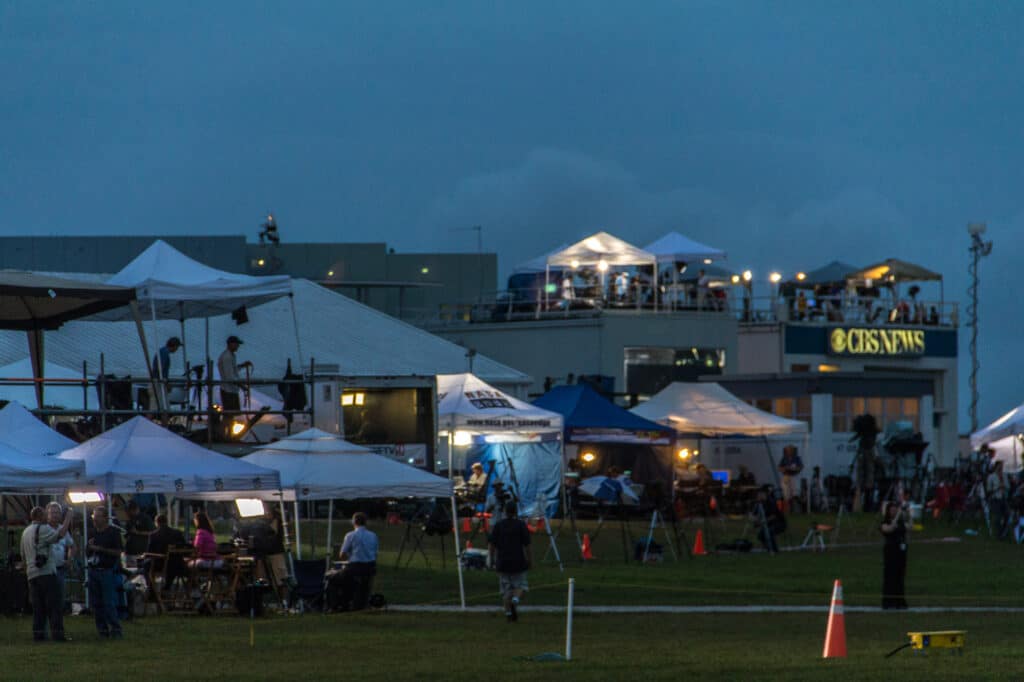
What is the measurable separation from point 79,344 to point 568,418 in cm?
1109

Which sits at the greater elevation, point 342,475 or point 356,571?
point 342,475

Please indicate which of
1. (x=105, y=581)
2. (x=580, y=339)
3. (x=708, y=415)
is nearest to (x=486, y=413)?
(x=708, y=415)

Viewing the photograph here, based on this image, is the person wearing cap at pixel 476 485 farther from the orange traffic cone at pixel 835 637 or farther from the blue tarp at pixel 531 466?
the orange traffic cone at pixel 835 637

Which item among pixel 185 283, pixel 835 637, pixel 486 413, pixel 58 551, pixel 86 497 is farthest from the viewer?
pixel 486 413

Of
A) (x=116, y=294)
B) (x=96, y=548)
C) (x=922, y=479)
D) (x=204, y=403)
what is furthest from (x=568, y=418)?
(x=96, y=548)

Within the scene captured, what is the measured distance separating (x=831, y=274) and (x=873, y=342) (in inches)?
186

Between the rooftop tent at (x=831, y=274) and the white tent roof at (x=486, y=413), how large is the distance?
31.8m

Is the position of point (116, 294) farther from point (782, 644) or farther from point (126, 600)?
point (782, 644)

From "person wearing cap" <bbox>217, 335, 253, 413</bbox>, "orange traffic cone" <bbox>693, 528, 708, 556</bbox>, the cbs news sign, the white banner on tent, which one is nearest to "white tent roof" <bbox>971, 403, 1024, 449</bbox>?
"orange traffic cone" <bbox>693, 528, 708, 556</bbox>

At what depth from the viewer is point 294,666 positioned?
18812mm

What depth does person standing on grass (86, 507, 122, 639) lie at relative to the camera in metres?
21.7

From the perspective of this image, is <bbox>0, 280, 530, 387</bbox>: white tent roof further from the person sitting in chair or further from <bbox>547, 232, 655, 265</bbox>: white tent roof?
the person sitting in chair

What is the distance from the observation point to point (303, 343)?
47.6 meters

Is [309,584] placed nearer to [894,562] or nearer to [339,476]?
[339,476]
